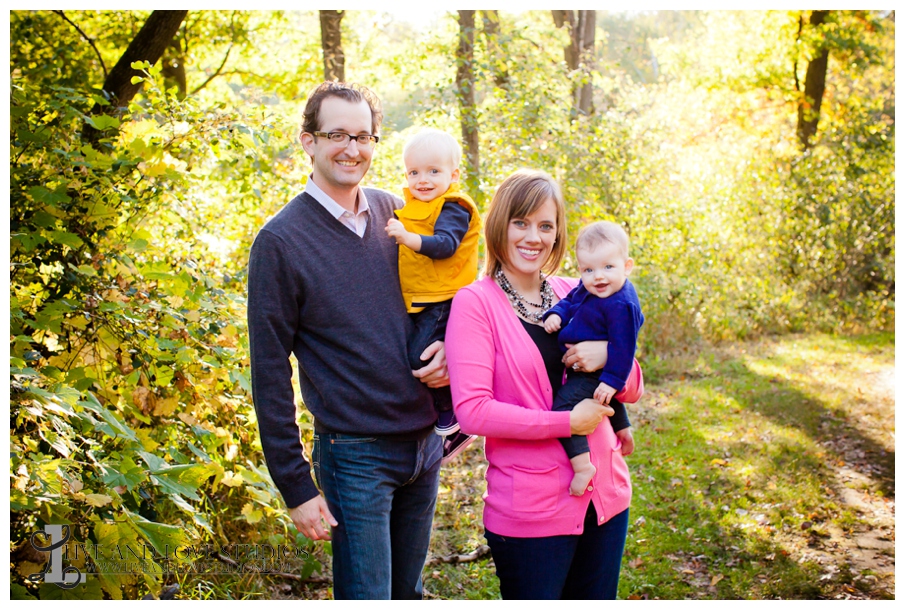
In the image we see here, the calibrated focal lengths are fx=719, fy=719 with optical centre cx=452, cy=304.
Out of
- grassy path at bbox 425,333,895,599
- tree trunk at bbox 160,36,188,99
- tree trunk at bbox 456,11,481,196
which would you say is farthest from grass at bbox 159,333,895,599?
tree trunk at bbox 160,36,188,99

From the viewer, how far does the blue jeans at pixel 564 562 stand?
83.7 inches

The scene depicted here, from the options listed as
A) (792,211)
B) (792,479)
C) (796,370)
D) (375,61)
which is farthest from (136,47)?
(792,211)

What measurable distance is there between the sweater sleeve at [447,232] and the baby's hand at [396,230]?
0.23 feet

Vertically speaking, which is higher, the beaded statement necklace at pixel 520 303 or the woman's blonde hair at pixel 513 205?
the woman's blonde hair at pixel 513 205

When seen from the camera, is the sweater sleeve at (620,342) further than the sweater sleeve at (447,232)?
No

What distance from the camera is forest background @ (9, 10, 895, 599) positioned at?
2.68m

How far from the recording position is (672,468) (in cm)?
579

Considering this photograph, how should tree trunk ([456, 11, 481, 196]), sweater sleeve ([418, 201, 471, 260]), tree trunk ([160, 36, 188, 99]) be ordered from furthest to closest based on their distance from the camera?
tree trunk ([160, 36, 188, 99]) < tree trunk ([456, 11, 481, 196]) < sweater sleeve ([418, 201, 471, 260])

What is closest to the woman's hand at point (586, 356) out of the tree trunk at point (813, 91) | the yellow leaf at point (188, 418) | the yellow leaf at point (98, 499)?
the yellow leaf at point (98, 499)

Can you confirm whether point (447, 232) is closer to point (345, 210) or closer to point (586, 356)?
point (345, 210)

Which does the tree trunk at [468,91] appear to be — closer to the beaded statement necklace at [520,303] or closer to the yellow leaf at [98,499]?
the beaded statement necklace at [520,303]

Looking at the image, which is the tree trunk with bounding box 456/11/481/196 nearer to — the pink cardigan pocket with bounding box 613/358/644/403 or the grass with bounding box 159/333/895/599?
the grass with bounding box 159/333/895/599

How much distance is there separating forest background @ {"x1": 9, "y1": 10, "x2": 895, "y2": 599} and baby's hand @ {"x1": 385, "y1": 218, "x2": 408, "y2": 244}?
1.07 m

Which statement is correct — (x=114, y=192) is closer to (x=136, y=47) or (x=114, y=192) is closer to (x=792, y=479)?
(x=136, y=47)
